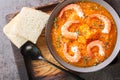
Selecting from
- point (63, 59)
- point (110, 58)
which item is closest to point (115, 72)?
point (110, 58)

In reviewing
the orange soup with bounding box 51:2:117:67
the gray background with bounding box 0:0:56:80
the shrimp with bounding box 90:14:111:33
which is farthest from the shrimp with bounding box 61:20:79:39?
the gray background with bounding box 0:0:56:80

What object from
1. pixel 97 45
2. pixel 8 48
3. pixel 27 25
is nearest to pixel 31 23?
pixel 27 25

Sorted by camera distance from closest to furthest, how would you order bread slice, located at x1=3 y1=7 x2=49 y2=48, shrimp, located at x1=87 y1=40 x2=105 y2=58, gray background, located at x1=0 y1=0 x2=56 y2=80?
1. shrimp, located at x1=87 y1=40 x2=105 y2=58
2. bread slice, located at x1=3 y1=7 x2=49 y2=48
3. gray background, located at x1=0 y1=0 x2=56 y2=80

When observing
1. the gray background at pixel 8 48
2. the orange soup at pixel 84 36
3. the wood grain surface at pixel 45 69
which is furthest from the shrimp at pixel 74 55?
the gray background at pixel 8 48

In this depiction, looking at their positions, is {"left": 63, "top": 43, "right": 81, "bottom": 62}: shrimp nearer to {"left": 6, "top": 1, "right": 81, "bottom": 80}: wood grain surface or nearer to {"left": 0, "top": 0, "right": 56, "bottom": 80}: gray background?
{"left": 6, "top": 1, "right": 81, "bottom": 80}: wood grain surface

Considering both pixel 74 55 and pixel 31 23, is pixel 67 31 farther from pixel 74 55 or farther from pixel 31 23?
pixel 31 23
